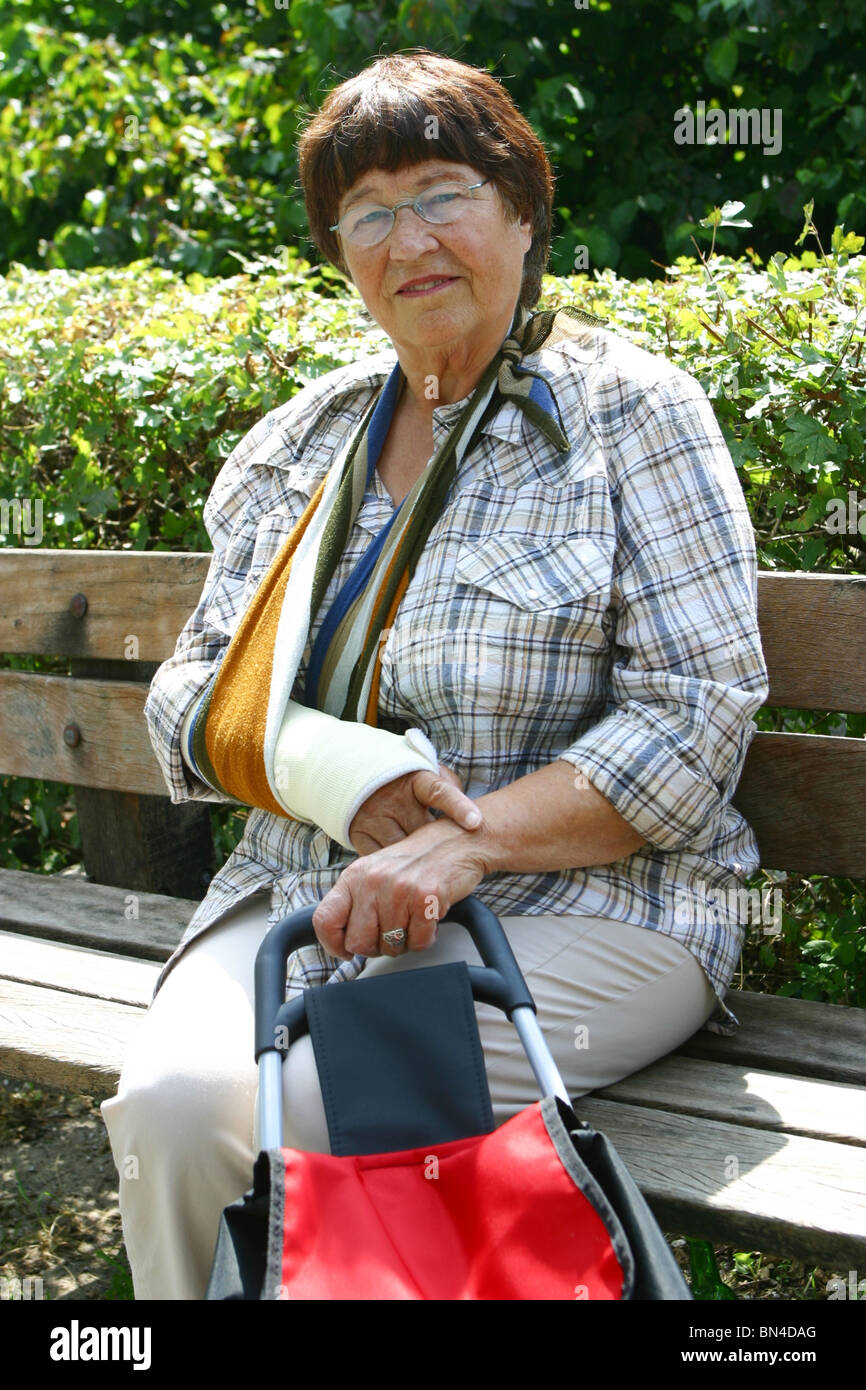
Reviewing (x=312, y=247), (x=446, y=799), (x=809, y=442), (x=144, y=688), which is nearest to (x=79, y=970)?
(x=144, y=688)

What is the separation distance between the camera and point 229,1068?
6.25 ft

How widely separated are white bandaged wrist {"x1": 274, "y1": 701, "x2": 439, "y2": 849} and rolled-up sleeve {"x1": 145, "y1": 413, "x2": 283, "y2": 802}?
0.88ft

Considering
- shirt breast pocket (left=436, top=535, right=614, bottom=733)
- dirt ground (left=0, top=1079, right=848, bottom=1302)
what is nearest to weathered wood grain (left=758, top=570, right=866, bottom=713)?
shirt breast pocket (left=436, top=535, right=614, bottom=733)

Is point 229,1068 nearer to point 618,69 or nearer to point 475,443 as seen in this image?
point 475,443

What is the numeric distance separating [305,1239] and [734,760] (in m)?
0.92

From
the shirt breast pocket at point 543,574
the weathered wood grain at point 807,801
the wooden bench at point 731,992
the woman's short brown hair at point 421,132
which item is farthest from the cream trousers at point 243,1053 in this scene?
the woman's short brown hair at point 421,132

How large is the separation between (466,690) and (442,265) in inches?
26.7

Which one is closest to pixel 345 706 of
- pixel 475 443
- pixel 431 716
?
pixel 431 716

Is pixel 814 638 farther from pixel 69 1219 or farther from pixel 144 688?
pixel 69 1219

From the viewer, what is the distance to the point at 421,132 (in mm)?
2195

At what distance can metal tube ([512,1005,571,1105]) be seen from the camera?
164 cm

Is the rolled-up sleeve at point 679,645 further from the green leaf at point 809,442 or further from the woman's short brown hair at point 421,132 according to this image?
the woman's short brown hair at point 421,132

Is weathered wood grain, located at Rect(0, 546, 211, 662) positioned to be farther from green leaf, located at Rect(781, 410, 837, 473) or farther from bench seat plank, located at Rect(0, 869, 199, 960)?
green leaf, located at Rect(781, 410, 837, 473)

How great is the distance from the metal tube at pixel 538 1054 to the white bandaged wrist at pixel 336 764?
0.43 meters
